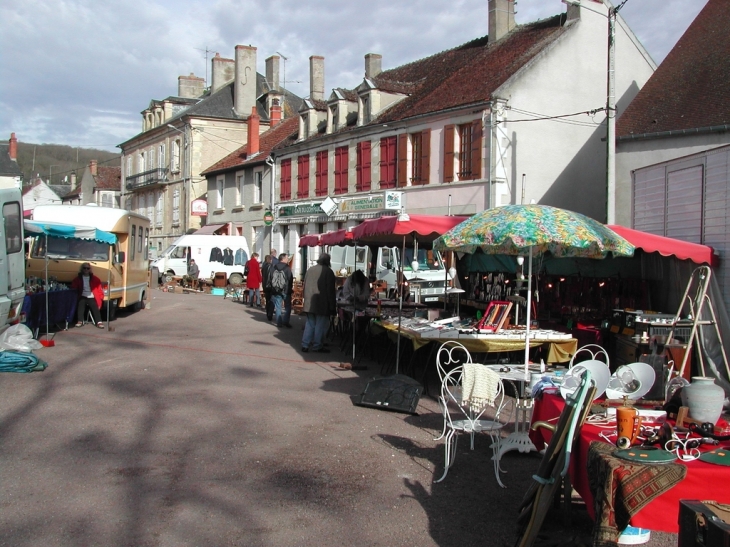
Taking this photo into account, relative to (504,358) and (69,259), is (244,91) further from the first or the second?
(504,358)

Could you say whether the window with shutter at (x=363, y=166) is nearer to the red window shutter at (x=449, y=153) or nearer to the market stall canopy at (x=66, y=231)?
the red window shutter at (x=449, y=153)

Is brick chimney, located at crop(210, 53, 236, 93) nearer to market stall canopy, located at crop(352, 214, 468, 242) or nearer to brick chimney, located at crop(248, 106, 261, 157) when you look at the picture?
brick chimney, located at crop(248, 106, 261, 157)

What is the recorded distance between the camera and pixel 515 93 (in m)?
22.4

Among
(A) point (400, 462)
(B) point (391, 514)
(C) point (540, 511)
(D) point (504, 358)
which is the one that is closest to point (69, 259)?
Result: (D) point (504, 358)

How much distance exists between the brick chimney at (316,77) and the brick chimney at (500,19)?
13.0 metres

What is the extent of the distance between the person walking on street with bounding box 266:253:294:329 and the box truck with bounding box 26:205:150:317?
344cm

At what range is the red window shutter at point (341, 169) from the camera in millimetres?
29516

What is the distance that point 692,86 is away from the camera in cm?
1895

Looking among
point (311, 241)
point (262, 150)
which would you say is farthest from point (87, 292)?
point (262, 150)

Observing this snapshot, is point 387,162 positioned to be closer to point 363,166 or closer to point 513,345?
point 363,166

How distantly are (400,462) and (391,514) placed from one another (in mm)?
1292

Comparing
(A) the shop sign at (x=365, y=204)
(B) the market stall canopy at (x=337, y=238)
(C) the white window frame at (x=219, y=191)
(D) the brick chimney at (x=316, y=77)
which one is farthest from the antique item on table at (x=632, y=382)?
(C) the white window frame at (x=219, y=191)

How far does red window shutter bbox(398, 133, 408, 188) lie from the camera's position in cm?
2578

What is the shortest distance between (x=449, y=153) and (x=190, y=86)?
33.2 metres
